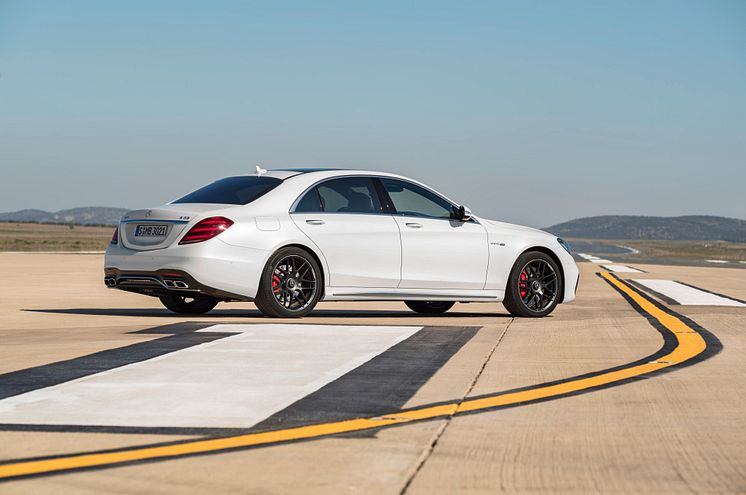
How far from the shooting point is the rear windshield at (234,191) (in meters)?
12.4

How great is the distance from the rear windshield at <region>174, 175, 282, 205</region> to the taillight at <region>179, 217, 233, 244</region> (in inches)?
19.5

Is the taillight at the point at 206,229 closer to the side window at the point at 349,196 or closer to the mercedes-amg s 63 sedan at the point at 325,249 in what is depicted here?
the mercedes-amg s 63 sedan at the point at 325,249

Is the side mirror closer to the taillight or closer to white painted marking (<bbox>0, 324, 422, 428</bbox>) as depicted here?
the taillight

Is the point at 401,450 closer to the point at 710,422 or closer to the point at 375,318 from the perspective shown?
the point at 710,422

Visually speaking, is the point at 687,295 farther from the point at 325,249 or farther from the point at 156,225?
the point at 156,225

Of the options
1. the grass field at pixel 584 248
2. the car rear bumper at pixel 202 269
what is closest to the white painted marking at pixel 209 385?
the car rear bumper at pixel 202 269

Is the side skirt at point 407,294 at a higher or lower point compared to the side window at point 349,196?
lower

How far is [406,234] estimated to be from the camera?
12938mm

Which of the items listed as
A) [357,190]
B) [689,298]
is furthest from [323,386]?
[689,298]

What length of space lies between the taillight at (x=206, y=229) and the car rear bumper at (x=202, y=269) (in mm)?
68

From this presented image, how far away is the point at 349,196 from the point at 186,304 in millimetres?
2304

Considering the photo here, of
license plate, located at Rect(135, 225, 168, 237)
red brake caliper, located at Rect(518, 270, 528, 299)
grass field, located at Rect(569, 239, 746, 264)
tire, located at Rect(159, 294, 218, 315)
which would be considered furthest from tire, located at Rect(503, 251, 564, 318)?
grass field, located at Rect(569, 239, 746, 264)

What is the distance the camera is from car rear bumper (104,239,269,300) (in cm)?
1170

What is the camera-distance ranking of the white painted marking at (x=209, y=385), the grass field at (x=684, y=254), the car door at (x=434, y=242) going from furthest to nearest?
the grass field at (x=684, y=254) → the car door at (x=434, y=242) → the white painted marking at (x=209, y=385)
